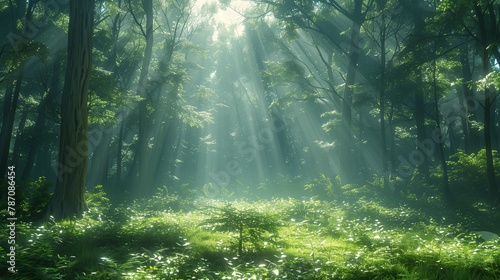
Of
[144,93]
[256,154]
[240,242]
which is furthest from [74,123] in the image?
[256,154]

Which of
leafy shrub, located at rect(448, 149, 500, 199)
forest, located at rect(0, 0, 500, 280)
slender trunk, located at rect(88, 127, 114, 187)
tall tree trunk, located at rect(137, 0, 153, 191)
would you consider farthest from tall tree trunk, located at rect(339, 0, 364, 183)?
slender trunk, located at rect(88, 127, 114, 187)

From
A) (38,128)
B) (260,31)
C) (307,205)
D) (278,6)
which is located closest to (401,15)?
(278,6)

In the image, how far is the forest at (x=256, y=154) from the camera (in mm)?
5023

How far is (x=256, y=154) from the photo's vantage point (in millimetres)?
41250

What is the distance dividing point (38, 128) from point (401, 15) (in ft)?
64.9

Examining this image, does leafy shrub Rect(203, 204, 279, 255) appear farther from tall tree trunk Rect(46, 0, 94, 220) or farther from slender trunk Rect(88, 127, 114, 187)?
slender trunk Rect(88, 127, 114, 187)

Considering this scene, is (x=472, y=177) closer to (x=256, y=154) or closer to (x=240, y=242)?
(x=240, y=242)

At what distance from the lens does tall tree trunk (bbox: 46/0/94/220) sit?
28.9 feet

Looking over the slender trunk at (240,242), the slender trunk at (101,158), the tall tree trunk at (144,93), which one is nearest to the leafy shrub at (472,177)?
the slender trunk at (240,242)

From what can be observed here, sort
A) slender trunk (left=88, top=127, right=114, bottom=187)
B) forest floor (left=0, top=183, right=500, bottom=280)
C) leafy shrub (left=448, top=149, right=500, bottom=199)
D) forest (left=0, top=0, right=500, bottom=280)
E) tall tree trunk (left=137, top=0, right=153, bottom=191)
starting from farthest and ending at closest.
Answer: slender trunk (left=88, top=127, right=114, bottom=187) < tall tree trunk (left=137, top=0, right=153, bottom=191) < leafy shrub (left=448, top=149, right=500, bottom=199) < forest (left=0, top=0, right=500, bottom=280) < forest floor (left=0, top=183, right=500, bottom=280)

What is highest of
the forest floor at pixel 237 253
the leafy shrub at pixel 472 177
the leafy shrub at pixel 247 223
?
the leafy shrub at pixel 472 177

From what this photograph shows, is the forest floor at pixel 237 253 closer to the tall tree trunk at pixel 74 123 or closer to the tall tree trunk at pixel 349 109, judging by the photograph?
the tall tree trunk at pixel 74 123

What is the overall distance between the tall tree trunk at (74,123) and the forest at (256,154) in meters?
0.03

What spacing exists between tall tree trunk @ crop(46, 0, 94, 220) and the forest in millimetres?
34
